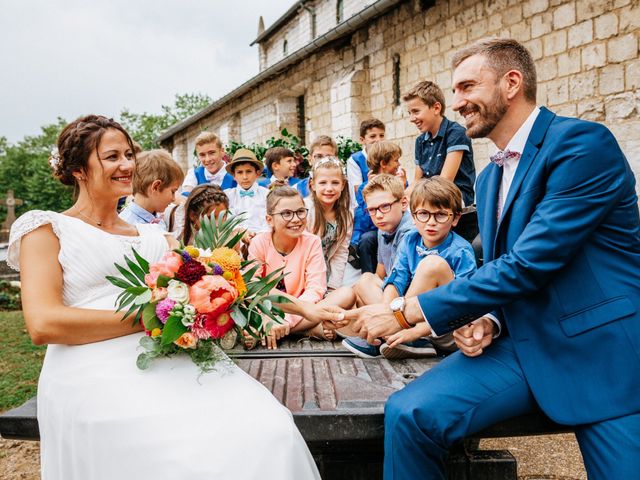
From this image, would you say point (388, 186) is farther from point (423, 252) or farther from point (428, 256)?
point (428, 256)

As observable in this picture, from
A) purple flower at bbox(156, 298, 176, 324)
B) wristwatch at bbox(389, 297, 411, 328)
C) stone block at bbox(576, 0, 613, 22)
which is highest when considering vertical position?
stone block at bbox(576, 0, 613, 22)

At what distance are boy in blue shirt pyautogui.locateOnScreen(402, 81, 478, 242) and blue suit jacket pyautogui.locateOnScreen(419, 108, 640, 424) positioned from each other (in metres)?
2.53

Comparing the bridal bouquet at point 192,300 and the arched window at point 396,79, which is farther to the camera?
the arched window at point 396,79

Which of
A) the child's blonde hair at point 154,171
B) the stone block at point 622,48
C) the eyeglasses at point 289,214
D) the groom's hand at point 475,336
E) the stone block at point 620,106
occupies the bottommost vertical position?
the groom's hand at point 475,336

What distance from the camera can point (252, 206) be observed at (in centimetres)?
562

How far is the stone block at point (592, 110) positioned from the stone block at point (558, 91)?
295 millimetres

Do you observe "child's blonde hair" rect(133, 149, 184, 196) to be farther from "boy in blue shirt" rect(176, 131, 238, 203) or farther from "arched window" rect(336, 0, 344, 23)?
"arched window" rect(336, 0, 344, 23)

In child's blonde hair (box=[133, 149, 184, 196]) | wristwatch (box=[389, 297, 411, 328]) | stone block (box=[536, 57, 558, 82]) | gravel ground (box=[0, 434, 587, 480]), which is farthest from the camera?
stone block (box=[536, 57, 558, 82])

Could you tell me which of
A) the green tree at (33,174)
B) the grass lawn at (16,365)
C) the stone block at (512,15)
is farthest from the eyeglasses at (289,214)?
the green tree at (33,174)

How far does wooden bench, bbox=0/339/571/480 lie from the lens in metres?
2.26

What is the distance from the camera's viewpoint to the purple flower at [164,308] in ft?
6.59

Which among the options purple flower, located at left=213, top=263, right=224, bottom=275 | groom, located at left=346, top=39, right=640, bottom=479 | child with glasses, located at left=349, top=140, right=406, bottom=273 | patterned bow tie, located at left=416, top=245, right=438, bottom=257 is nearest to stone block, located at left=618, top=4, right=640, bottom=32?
child with glasses, located at left=349, top=140, right=406, bottom=273

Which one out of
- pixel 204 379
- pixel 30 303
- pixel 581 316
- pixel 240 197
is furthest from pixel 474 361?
pixel 240 197

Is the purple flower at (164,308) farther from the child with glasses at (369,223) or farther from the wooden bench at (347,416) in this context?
the child with glasses at (369,223)
